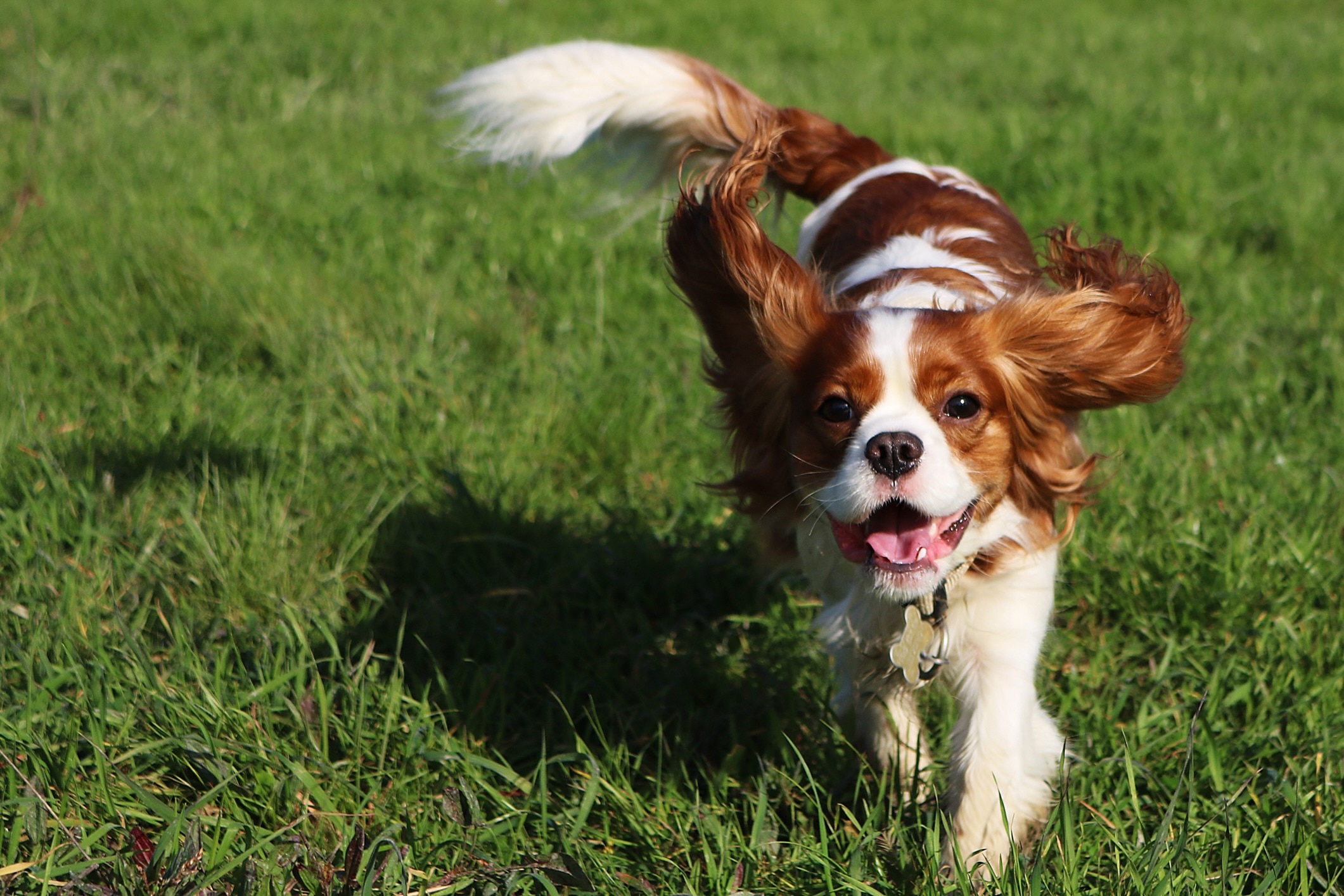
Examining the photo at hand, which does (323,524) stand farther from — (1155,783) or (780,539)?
(1155,783)

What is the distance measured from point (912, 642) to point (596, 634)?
771 mm

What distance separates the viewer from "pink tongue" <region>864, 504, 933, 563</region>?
2051 millimetres

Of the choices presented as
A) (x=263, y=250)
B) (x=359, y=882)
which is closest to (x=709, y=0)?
(x=263, y=250)

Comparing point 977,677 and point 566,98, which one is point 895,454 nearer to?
point 977,677

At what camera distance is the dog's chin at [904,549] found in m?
2.04

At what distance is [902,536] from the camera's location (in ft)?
6.75

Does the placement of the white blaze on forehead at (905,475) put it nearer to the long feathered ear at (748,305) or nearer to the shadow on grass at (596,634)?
the long feathered ear at (748,305)

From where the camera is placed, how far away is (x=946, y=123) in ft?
18.5

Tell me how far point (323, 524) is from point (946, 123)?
373 centimetres

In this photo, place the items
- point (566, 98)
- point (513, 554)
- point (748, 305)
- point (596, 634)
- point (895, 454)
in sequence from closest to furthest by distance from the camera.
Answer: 1. point (895, 454)
2. point (748, 305)
3. point (596, 634)
4. point (513, 554)
5. point (566, 98)

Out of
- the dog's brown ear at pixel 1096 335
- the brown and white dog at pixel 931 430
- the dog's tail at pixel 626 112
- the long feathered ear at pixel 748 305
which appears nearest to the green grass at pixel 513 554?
the brown and white dog at pixel 931 430

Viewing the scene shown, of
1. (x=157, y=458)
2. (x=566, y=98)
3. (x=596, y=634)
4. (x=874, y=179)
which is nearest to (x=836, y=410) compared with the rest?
(x=596, y=634)

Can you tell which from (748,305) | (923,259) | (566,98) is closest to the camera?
(748,305)

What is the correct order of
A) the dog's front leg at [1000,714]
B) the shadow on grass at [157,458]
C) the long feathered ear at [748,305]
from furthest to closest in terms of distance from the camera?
the shadow on grass at [157,458] → the long feathered ear at [748,305] → the dog's front leg at [1000,714]
